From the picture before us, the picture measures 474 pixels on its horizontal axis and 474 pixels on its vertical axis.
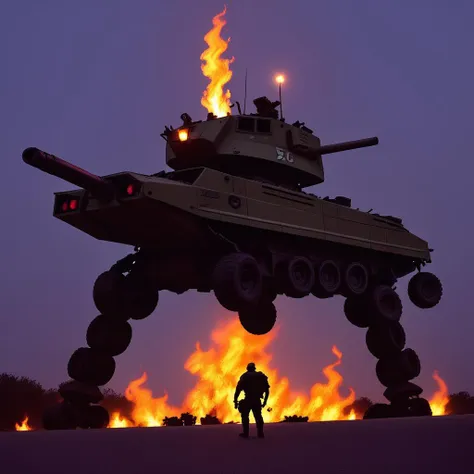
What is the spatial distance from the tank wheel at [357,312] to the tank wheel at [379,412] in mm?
2172

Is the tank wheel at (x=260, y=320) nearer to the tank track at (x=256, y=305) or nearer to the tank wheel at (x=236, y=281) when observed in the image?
the tank track at (x=256, y=305)

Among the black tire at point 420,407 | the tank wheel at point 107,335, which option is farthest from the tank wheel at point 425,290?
the tank wheel at point 107,335

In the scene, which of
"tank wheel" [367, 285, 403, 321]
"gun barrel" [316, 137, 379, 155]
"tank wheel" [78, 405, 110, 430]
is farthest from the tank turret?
"tank wheel" [78, 405, 110, 430]

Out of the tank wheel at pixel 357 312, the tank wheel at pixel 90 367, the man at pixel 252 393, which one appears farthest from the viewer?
the tank wheel at pixel 357 312

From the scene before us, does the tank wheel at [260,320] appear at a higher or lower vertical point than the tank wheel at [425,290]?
lower

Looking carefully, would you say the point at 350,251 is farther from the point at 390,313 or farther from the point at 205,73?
the point at 205,73

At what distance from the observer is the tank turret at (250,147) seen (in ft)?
52.1

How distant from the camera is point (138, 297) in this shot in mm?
15422

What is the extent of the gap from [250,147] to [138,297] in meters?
4.52

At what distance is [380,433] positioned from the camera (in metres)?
10.3

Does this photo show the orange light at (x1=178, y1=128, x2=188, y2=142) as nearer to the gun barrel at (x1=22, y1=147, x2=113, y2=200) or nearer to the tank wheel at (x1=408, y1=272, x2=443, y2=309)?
the gun barrel at (x1=22, y1=147, x2=113, y2=200)

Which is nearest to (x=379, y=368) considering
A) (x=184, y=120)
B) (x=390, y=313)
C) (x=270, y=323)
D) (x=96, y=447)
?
(x=390, y=313)

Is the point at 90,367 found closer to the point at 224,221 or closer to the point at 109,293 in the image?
the point at 109,293

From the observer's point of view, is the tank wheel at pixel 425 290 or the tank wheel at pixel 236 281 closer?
the tank wheel at pixel 236 281
